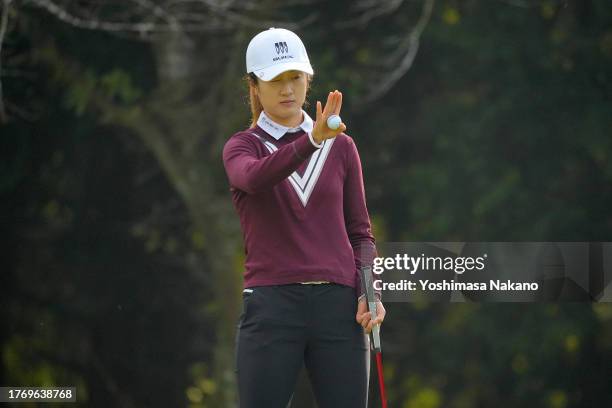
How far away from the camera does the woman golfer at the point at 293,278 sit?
6.77ft

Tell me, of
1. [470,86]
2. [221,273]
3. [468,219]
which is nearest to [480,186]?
[468,219]

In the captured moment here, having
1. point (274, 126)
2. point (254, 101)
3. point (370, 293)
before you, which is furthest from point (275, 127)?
point (370, 293)

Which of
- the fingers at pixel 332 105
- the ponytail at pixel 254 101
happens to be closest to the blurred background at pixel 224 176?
the ponytail at pixel 254 101

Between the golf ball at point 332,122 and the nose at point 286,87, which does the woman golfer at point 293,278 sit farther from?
the golf ball at point 332,122

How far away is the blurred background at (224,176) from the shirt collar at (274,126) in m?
1.83

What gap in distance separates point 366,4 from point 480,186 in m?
0.84

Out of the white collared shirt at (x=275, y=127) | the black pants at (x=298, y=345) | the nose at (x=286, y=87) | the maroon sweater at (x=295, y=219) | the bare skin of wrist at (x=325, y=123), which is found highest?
the nose at (x=286, y=87)

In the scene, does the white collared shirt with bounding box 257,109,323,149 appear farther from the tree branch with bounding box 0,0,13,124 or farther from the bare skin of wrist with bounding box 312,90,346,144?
the tree branch with bounding box 0,0,13,124

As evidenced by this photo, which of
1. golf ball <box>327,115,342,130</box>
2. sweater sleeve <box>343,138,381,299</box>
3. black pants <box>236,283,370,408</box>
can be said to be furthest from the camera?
sweater sleeve <box>343,138,381,299</box>

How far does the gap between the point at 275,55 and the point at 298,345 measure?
1.92 ft

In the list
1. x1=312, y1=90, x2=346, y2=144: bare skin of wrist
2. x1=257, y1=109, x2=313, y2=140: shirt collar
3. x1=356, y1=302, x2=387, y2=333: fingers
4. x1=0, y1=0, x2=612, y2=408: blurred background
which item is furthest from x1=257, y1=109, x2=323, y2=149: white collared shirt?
x1=0, y1=0, x2=612, y2=408: blurred background

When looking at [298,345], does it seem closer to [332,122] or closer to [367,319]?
[367,319]

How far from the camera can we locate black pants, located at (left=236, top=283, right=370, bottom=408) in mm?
2061

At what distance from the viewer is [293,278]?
2057 millimetres
